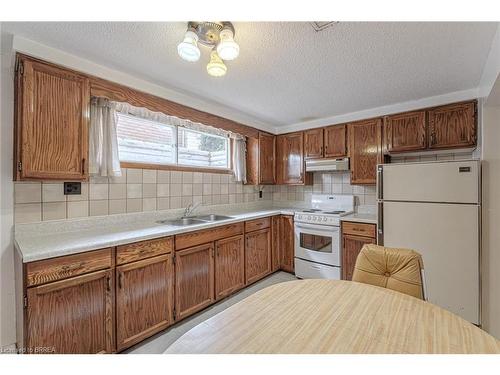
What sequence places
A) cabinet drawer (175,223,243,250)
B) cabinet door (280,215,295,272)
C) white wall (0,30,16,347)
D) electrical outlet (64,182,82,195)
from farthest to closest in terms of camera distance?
1. cabinet door (280,215,295,272)
2. cabinet drawer (175,223,243,250)
3. electrical outlet (64,182,82,195)
4. white wall (0,30,16,347)

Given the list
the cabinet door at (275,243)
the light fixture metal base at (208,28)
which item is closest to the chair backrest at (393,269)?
the light fixture metal base at (208,28)

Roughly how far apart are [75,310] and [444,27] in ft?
9.52

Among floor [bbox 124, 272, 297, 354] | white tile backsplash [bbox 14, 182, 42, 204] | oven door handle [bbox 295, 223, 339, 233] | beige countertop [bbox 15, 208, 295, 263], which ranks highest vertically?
white tile backsplash [bbox 14, 182, 42, 204]

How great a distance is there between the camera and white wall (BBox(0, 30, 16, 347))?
1.60 metres

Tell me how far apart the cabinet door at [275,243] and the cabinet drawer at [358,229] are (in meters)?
0.94

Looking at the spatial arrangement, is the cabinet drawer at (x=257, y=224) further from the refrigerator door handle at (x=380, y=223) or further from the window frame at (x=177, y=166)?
the refrigerator door handle at (x=380, y=223)

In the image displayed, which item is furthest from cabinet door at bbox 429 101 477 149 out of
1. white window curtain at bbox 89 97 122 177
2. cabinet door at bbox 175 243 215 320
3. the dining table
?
white window curtain at bbox 89 97 122 177

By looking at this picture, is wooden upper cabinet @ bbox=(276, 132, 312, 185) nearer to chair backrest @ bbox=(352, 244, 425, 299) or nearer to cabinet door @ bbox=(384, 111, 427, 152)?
cabinet door @ bbox=(384, 111, 427, 152)

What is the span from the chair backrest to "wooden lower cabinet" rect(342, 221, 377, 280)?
1423mm

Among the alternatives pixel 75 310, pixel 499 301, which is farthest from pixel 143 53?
pixel 499 301

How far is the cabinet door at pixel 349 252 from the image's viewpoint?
2676 millimetres

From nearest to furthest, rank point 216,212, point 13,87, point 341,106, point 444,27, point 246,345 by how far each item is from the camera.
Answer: point 246,345 < point 444,27 < point 13,87 < point 341,106 < point 216,212

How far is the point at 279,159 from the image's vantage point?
151 inches

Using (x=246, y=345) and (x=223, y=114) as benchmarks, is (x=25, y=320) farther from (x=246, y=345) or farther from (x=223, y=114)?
(x=223, y=114)
